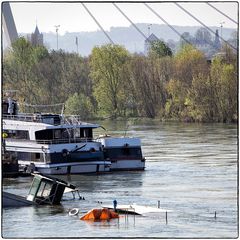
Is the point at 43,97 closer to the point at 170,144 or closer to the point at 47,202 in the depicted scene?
the point at 170,144

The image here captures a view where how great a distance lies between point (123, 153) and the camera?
22.7 metres

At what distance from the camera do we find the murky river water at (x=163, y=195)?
1338 centimetres

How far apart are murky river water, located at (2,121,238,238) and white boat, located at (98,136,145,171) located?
1.01 ft

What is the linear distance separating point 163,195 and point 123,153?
5.31 metres

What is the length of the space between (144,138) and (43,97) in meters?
13.8

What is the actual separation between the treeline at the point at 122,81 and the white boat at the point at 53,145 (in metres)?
15.7

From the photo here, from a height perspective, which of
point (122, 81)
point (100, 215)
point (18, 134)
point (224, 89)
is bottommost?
point (100, 215)

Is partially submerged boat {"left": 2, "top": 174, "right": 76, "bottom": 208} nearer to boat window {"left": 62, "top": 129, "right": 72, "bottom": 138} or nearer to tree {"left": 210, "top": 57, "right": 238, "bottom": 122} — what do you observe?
boat window {"left": 62, "top": 129, "right": 72, "bottom": 138}

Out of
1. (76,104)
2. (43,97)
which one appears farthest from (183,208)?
(43,97)

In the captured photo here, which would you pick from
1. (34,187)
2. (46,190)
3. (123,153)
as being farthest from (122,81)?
(46,190)

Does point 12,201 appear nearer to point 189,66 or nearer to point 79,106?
point 79,106

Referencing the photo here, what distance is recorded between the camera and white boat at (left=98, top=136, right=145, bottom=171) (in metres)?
22.4

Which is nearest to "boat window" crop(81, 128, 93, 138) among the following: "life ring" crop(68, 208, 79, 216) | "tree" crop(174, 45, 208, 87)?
"life ring" crop(68, 208, 79, 216)

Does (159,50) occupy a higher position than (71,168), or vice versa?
(159,50)
